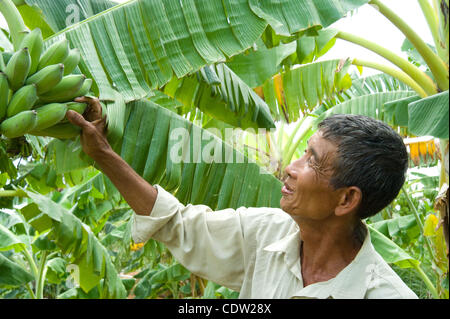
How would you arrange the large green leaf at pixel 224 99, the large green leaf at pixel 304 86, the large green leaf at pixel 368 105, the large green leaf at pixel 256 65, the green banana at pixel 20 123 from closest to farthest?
1. the green banana at pixel 20 123
2. the large green leaf at pixel 224 99
3. the large green leaf at pixel 256 65
4. the large green leaf at pixel 304 86
5. the large green leaf at pixel 368 105

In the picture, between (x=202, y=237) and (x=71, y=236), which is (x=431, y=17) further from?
(x=71, y=236)

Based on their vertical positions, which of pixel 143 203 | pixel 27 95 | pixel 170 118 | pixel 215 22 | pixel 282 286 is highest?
pixel 215 22

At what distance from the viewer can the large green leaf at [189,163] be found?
175 cm

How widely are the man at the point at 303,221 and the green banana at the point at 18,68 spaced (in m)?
0.14

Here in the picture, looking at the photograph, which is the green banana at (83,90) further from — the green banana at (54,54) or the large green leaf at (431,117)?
the large green leaf at (431,117)

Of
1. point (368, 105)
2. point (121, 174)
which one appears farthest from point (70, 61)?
point (368, 105)

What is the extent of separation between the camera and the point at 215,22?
1813mm

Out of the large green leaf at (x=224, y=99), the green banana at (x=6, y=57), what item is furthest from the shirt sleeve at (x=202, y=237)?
the large green leaf at (x=224, y=99)

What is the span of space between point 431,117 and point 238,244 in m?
1.01

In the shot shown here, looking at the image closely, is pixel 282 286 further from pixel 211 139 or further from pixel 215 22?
pixel 215 22

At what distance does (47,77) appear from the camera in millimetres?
1181
